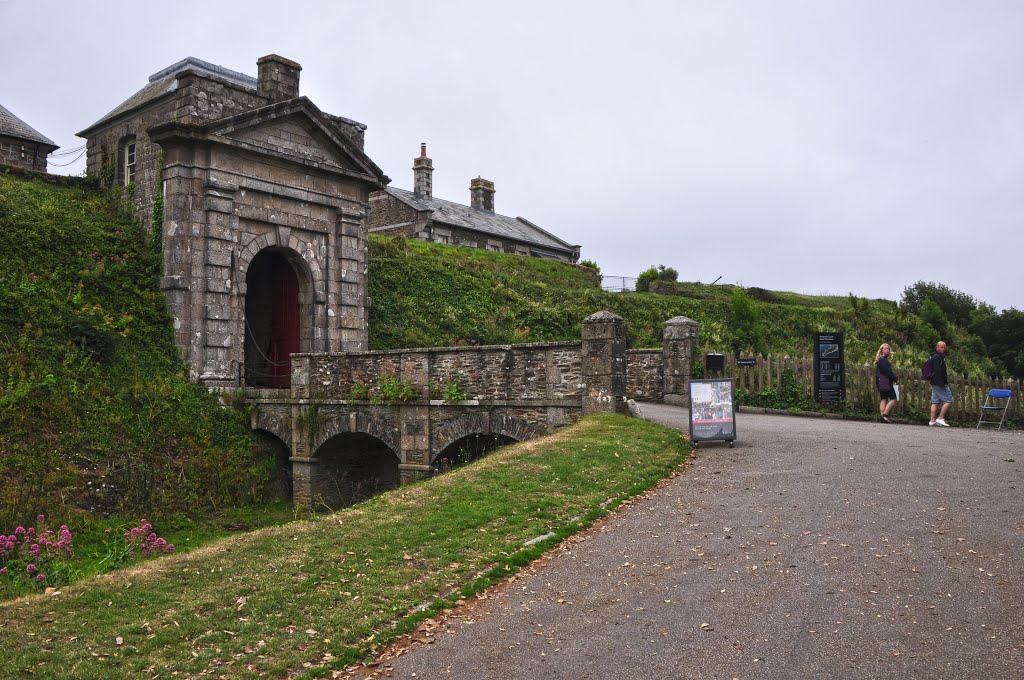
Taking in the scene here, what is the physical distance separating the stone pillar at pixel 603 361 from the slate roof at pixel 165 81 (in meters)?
13.3

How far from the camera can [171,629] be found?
6594mm

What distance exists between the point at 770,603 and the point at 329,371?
43.5 feet

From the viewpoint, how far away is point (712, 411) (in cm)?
1338

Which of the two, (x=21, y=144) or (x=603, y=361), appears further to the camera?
(x=21, y=144)

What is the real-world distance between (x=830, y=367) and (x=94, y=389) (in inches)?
652

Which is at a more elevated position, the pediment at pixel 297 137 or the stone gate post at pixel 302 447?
the pediment at pixel 297 137

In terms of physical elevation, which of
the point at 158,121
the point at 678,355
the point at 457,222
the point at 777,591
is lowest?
the point at 777,591

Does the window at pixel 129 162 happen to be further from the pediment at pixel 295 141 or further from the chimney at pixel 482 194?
the chimney at pixel 482 194

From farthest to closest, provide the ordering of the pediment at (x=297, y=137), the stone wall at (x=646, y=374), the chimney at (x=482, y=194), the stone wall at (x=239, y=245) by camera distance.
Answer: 1. the chimney at (x=482, y=194)
2. the stone wall at (x=646, y=374)
3. the pediment at (x=297, y=137)
4. the stone wall at (x=239, y=245)

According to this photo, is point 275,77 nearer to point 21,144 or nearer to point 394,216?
point 21,144

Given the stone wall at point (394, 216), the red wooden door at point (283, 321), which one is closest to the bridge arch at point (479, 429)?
the red wooden door at point (283, 321)

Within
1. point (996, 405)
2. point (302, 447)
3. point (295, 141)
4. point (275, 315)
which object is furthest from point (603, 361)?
point (275, 315)

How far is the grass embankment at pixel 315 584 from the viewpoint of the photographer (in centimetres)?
616

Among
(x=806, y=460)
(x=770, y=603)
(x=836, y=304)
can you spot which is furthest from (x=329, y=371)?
(x=836, y=304)
